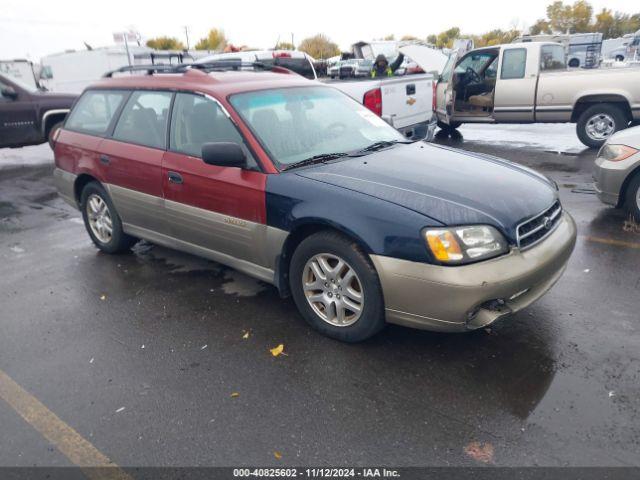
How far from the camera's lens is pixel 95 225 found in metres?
5.35

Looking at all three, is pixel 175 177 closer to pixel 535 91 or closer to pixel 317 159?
pixel 317 159

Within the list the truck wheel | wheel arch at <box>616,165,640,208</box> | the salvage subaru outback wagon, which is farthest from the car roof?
the truck wheel

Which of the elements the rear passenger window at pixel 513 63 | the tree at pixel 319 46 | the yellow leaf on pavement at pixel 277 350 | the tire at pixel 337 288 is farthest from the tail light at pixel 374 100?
the tree at pixel 319 46

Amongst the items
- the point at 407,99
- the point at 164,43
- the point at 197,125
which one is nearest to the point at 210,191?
the point at 197,125

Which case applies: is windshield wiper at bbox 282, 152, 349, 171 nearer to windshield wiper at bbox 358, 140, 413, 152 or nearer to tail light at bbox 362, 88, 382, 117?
windshield wiper at bbox 358, 140, 413, 152

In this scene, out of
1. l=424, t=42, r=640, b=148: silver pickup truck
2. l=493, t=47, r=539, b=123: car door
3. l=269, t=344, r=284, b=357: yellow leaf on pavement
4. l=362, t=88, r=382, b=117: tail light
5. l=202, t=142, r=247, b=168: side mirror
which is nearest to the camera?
l=269, t=344, r=284, b=357: yellow leaf on pavement

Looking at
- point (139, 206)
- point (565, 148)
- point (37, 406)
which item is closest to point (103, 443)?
point (37, 406)

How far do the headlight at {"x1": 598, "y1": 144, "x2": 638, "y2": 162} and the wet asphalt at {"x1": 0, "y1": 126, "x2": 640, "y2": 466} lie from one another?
3.09 ft

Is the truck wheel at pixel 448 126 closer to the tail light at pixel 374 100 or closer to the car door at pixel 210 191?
the tail light at pixel 374 100

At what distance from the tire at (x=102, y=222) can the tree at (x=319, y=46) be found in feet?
164

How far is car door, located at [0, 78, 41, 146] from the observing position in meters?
10.3

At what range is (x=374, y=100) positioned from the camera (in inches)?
291

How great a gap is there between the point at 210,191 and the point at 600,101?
8.11 meters

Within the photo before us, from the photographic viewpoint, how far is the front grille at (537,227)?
124 inches
